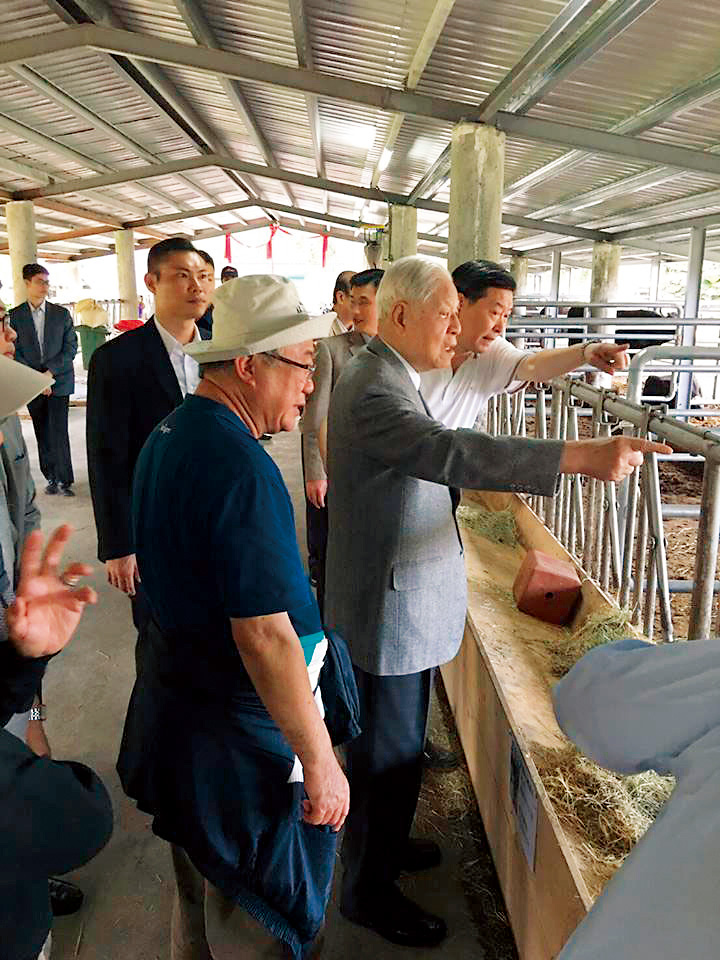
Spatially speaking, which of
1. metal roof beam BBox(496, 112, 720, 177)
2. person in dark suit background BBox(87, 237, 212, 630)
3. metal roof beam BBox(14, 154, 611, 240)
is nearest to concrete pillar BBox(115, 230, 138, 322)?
metal roof beam BBox(14, 154, 611, 240)

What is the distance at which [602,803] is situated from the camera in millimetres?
1767

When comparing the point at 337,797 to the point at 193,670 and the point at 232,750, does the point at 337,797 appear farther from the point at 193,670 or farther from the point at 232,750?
the point at 193,670

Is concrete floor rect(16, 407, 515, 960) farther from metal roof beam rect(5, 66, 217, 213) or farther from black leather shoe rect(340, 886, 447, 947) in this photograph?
metal roof beam rect(5, 66, 217, 213)

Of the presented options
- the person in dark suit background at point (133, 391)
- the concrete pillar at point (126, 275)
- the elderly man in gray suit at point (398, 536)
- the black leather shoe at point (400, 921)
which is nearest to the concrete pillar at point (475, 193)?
the person in dark suit background at point (133, 391)

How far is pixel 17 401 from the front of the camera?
1098mm

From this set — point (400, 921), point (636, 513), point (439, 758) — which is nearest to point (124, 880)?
point (400, 921)

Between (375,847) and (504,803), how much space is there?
0.42 m

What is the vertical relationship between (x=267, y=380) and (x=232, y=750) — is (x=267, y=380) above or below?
above

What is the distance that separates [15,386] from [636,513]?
2.50 metres

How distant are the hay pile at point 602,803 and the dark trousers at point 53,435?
6.15 metres

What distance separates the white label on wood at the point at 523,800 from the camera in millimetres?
1838

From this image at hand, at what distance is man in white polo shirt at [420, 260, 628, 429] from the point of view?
272 centimetres

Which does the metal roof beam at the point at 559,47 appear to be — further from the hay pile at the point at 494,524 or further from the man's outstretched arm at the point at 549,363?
the hay pile at the point at 494,524

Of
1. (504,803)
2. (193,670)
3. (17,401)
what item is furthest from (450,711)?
(17,401)
